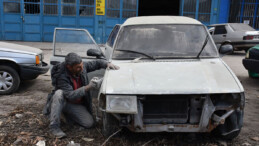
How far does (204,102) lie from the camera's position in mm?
2730

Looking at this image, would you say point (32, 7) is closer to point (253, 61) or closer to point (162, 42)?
point (253, 61)

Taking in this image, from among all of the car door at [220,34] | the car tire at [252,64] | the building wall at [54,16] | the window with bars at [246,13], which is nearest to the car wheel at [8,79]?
the car tire at [252,64]

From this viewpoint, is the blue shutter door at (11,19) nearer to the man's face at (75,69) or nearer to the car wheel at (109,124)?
the man's face at (75,69)

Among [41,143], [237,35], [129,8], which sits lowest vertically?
[41,143]

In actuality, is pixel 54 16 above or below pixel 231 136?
above

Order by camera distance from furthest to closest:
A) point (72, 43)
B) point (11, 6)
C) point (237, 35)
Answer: point (11, 6) < point (237, 35) < point (72, 43)

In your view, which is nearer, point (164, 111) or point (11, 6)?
point (164, 111)

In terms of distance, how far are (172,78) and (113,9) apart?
1198 centimetres

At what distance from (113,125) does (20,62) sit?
3045 mm

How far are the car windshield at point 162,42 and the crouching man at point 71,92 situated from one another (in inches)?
17.0

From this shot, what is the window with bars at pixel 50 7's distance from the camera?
13703mm

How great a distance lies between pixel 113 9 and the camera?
14.2 metres

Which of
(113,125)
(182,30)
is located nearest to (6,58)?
(113,125)

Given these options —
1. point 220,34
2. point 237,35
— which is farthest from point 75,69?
point 220,34
